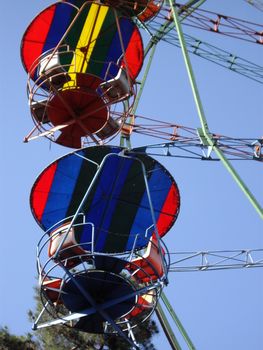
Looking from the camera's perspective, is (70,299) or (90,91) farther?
(90,91)

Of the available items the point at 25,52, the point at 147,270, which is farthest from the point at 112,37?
the point at 147,270

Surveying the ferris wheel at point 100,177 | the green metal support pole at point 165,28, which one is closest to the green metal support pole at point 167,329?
the ferris wheel at point 100,177

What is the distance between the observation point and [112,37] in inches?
650

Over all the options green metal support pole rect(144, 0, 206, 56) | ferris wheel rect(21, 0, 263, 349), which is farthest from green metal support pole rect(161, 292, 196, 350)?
green metal support pole rect(144, 0, 206, 56)

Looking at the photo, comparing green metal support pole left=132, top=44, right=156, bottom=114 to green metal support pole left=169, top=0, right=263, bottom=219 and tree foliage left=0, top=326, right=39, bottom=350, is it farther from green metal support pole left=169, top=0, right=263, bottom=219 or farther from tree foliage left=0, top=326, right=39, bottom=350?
tree foliage left=0, top=326, right=39, bottom=350

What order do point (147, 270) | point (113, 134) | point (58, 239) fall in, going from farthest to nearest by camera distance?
point (113, 134) < point (147, 270) < point (58, 239)

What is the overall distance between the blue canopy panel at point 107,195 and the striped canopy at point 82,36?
9.98ft

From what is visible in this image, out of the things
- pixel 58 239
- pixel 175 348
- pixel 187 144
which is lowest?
pixel 175 348

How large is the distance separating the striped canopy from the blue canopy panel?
304 cm

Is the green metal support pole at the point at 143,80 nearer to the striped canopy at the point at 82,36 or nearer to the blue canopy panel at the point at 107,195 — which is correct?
the striped canopy at the point at 82,36

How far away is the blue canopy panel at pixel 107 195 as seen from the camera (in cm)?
1345

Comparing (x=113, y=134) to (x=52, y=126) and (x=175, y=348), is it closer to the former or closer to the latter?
(x=52, y=126)

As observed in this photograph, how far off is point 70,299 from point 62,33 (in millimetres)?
6454

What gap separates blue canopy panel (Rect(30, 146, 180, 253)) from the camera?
13.4 meters
